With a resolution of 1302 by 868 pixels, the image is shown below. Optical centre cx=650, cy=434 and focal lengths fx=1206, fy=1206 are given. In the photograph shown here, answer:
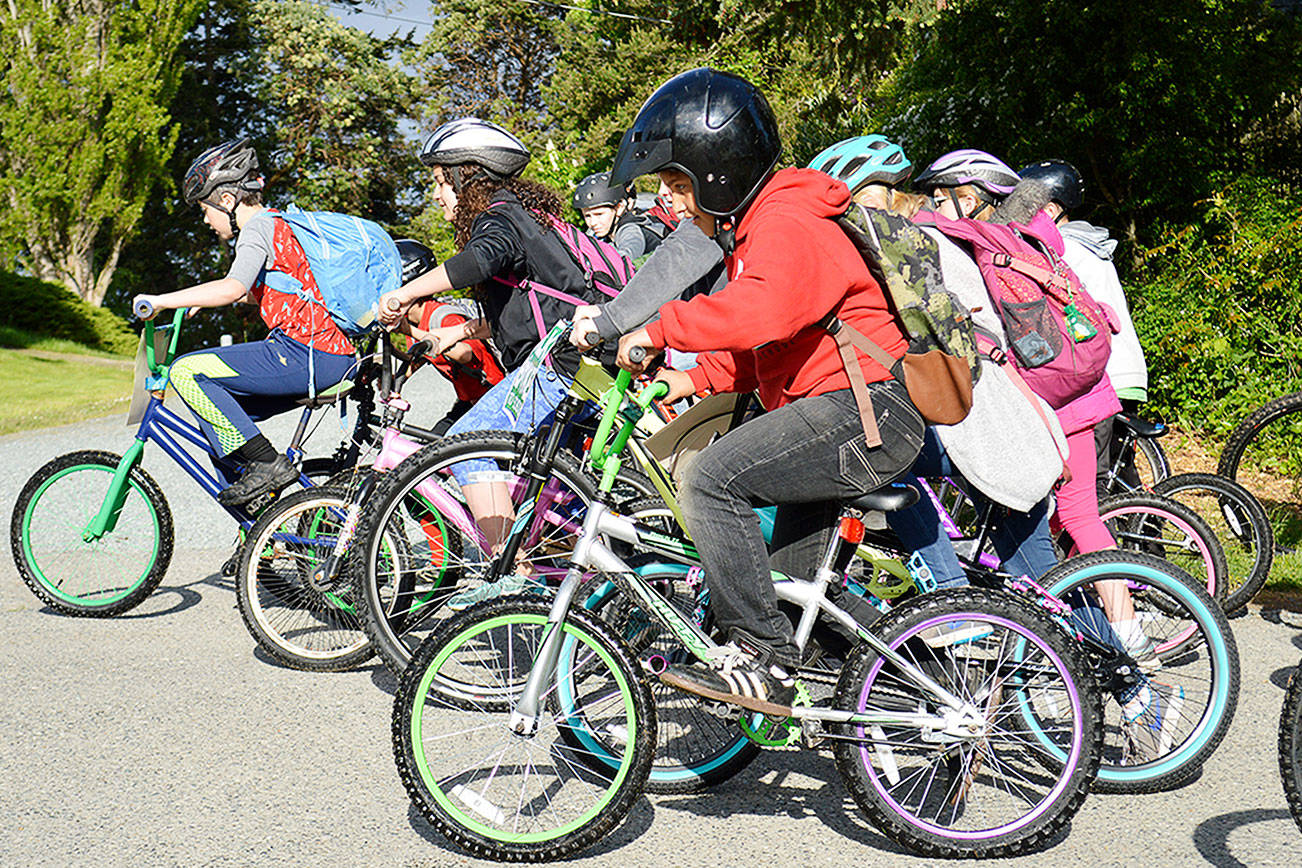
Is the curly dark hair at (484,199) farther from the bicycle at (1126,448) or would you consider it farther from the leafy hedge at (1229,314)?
the leafy hedge at (1229,314)

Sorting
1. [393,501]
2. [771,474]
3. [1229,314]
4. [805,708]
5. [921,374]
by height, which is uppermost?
[921,374]

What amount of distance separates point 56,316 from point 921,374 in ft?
80.2

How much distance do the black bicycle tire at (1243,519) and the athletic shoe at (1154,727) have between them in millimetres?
1953

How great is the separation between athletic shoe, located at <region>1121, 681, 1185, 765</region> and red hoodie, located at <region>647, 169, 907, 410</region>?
1.44 m

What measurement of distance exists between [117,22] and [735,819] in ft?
90.0

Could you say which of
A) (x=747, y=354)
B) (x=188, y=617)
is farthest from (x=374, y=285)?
(x=747, y=354)

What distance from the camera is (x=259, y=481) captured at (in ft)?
17.1

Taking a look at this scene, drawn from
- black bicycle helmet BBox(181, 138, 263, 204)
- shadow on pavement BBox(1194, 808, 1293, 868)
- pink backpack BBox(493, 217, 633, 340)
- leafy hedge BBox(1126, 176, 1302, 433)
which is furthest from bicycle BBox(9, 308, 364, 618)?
leafy hedge BBox(1126, 176, 1302, 433)

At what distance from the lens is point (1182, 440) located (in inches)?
367

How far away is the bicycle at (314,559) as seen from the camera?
4.85 meters

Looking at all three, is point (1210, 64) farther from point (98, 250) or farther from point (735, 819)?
point (98, 250)

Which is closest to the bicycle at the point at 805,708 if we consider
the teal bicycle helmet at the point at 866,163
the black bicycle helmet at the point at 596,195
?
the teal bicycle helmet at the point at 866,163

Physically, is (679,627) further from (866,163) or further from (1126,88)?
(1126,88)

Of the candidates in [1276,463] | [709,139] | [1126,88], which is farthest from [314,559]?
[1126,88]
